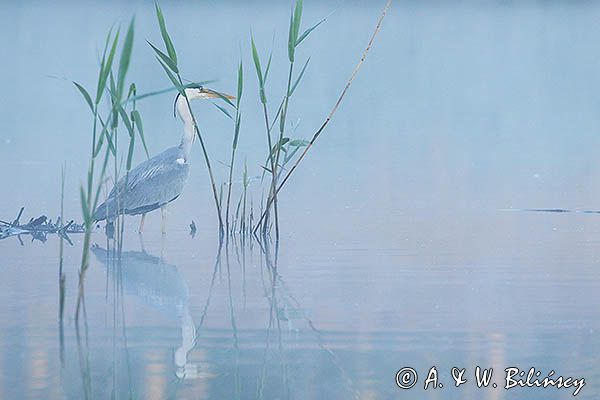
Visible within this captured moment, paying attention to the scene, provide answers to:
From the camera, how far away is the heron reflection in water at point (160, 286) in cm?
250

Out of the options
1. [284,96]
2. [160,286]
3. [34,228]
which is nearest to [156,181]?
[34,228]

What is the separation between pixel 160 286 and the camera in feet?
11.1

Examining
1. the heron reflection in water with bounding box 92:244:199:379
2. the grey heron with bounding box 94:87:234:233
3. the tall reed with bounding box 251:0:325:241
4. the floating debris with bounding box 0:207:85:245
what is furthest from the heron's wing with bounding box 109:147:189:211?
the heron reflection in water with bounding box 92:244:199:379

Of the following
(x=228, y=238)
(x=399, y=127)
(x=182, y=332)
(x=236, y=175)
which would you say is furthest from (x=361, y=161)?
(x=182, y=332)

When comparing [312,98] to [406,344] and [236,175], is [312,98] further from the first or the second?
[406,344]

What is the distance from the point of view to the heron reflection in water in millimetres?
2500

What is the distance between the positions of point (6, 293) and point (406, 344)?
44.1 inches

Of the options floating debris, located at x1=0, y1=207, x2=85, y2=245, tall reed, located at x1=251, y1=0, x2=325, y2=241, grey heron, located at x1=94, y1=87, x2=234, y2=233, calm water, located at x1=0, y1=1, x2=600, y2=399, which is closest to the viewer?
calm water, located at x1=0, y1=1, x2=600, y2=399

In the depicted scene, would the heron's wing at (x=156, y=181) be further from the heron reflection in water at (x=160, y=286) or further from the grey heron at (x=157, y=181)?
the heron reflection in water at (x=160, y=286)

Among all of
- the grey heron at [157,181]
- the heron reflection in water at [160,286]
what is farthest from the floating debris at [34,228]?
the heron reflection in water at [160,286]

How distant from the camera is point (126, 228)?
5188mm

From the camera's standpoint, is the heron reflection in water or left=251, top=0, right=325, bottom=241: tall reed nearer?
the heron reflection in water

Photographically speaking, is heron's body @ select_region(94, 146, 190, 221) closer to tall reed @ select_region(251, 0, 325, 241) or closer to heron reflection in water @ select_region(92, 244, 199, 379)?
tall reed @ select_region(251, 0, 325, 241)

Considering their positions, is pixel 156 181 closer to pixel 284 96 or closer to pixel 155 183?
pixel 155 183
